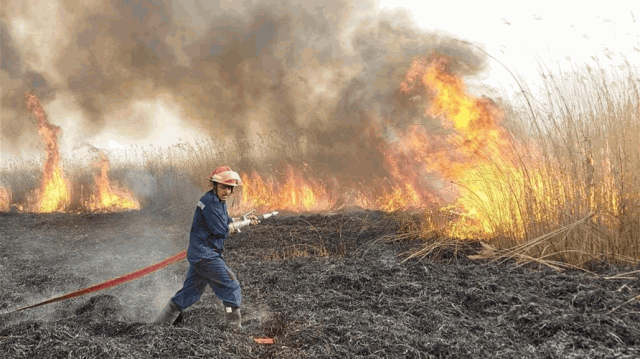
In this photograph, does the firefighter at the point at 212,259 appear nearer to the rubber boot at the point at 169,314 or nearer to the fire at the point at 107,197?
the rubber boot at the point at 169,314

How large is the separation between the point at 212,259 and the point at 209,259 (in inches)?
1.1

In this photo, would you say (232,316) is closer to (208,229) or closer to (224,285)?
(224,285)

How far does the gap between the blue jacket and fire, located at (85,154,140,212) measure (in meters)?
10.2

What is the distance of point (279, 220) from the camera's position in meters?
10.5

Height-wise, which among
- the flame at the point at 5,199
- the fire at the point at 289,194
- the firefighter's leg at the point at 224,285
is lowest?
the firefighter's leg at the point at 224,285

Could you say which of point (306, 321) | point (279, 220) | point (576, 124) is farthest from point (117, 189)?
point (576, 124)

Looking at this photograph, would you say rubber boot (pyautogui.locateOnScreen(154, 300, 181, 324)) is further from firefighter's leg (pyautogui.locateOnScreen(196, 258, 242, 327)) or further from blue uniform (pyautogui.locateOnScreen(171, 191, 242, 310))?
firefighter's leg (pyautogui.locateOnScreen(196, 258, 242, 327))

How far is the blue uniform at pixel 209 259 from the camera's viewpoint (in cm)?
462

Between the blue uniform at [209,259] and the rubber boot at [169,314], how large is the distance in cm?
4

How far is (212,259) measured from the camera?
466cm

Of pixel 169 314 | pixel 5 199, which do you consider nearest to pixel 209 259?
pixel 169 314

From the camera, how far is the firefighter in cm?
461

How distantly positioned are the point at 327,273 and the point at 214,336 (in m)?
2.14

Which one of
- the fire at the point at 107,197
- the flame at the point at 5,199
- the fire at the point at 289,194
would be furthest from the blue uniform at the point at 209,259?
the flame at the point at 5,199
